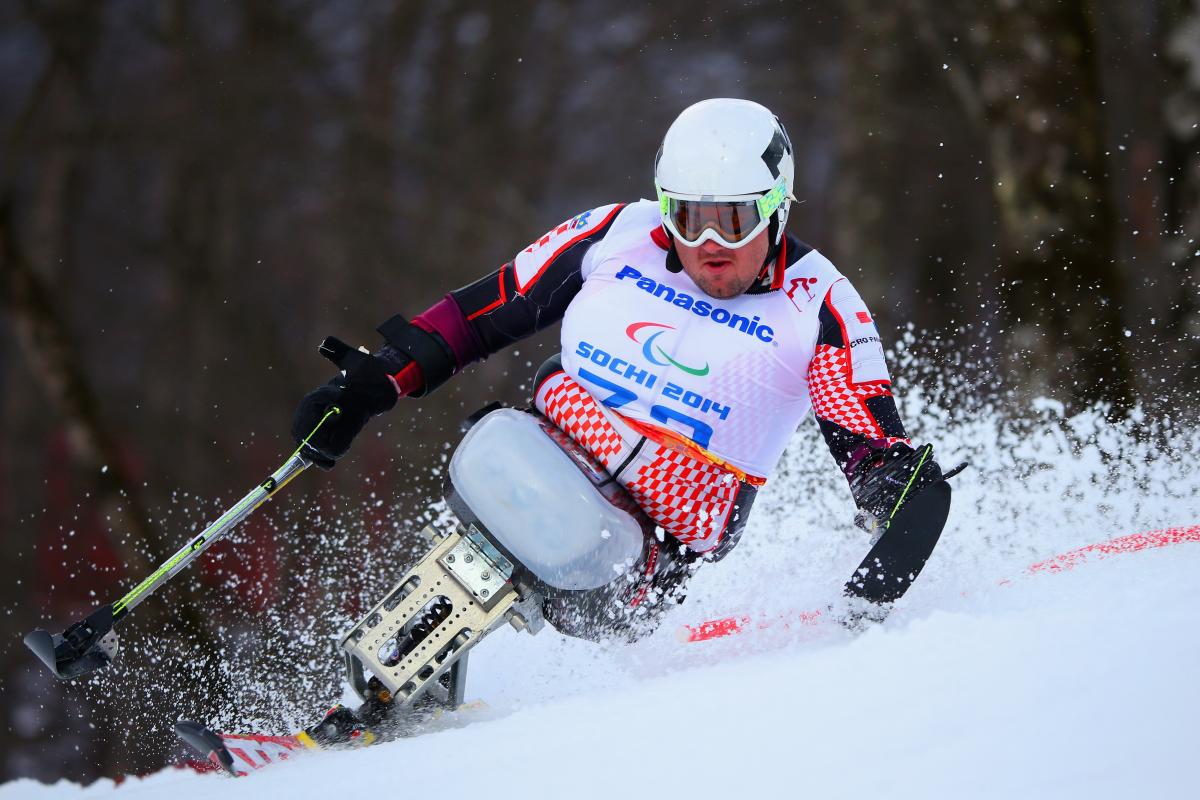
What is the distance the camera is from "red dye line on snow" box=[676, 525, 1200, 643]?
121 inches

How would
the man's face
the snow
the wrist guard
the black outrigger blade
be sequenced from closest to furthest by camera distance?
the snow
the man's face
the black outrigger blade
the wrist guard

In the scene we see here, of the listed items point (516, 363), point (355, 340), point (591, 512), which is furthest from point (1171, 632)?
point (355, 340)

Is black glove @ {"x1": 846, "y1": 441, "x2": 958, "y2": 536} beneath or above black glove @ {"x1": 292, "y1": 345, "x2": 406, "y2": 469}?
beneath

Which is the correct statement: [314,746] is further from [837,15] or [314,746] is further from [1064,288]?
[837,15]

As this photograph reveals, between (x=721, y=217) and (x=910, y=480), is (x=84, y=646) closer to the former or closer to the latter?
(x=721, y=217)

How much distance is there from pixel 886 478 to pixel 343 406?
1372mm

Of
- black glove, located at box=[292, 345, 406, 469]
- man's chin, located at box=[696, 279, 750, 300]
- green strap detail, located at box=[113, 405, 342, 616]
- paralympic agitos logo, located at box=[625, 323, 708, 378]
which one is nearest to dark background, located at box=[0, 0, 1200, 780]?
green strap detail, located at box=[113, 405, 342, 616]

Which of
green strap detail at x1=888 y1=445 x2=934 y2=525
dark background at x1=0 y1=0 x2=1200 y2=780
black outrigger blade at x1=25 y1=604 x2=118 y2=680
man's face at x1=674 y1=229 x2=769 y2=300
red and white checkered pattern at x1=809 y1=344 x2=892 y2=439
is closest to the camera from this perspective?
green strap detail at x1=888 y1=445 x2=934 y2=525

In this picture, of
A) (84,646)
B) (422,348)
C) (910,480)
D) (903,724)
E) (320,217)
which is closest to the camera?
(903,724)

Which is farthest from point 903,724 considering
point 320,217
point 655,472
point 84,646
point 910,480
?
point 320,217

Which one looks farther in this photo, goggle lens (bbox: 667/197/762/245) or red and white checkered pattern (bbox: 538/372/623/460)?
red and white checkered pattern (bbox: 538/372/623/460)

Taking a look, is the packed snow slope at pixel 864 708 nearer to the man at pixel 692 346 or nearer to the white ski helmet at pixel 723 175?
the man at pixel 692 346

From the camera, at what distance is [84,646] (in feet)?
10.1

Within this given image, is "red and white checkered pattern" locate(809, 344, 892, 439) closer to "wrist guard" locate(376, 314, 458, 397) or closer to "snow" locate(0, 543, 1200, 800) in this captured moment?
"snow" locate(0, 543, 1200, 800)
